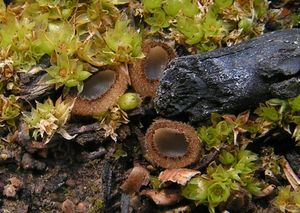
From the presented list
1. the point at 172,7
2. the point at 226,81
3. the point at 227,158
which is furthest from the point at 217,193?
the point at 172,7

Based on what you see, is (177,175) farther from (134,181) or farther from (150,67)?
(150,67)

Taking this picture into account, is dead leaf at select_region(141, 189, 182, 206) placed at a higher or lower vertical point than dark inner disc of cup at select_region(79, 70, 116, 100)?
lower

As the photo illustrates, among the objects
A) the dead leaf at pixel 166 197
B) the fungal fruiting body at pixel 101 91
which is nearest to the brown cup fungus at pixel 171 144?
the dead leaf at pixel 166 197

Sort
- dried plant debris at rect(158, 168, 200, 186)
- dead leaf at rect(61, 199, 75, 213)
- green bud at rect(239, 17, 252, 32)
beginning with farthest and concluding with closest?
green bud at rect(239, 17, 252, 32), dead leaf at rect(61, 199, 75, 213), dried plant debris at rect(158, 168, 200, 186)

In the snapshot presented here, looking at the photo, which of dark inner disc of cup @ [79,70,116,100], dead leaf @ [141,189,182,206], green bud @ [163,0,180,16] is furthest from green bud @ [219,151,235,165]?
green bud @ [163,0,180,16]

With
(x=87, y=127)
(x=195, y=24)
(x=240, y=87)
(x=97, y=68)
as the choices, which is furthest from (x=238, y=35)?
(x=87, y=127)

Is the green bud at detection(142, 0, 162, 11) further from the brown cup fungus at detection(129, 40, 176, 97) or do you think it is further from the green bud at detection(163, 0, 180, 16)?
the brown cup fungus at detection(129, 40, 176, 97)
